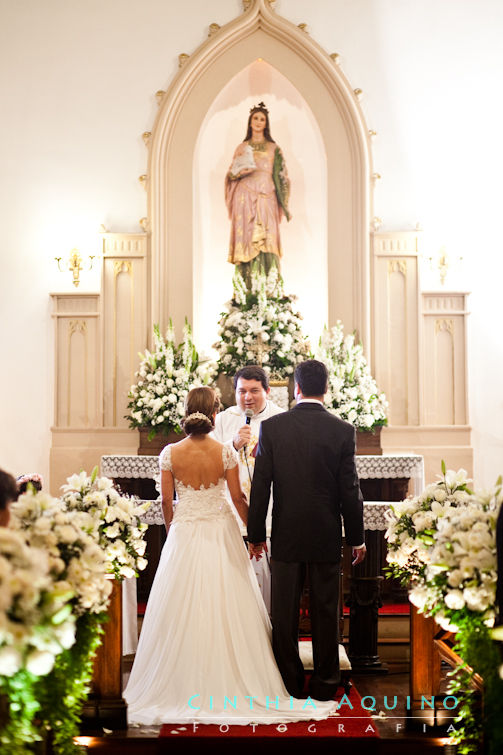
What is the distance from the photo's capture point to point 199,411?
5062 millimetres

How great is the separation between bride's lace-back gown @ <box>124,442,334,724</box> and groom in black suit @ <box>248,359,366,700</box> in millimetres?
145

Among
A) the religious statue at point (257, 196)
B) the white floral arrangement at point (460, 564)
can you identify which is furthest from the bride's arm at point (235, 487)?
the religious statue at point (257, 196)

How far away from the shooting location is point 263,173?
9602 millimetres

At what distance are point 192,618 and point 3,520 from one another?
1887 millimetres

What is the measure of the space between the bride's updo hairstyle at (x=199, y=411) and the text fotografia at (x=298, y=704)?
1489 mm

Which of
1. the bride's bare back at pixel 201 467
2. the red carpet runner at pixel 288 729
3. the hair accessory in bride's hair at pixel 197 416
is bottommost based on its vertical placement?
the red carpet runner at pixel 288 729

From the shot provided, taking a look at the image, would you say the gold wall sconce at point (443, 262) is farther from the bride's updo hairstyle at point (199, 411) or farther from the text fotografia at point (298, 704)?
the text fotografia at point (298, 704)

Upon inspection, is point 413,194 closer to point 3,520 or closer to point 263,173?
point 263,173

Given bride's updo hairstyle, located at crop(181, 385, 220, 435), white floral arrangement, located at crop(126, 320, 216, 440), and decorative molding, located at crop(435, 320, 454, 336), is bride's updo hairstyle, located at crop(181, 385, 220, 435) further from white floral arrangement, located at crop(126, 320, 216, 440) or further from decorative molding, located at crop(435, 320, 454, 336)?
decorative molding, located at crop(435, 320, 454, 336)

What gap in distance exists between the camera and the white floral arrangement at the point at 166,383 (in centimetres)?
804

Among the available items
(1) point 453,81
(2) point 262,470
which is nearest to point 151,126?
(1) point 453,81

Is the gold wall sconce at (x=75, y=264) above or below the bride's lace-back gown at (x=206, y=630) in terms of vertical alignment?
above

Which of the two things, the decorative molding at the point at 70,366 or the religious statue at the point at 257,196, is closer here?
the decorative molding at the point at 70,366

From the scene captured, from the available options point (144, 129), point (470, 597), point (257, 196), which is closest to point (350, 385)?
point (257, 196)
